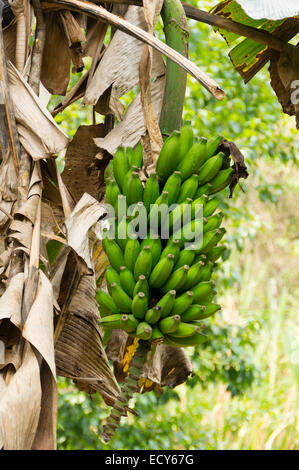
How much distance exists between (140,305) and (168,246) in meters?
0.10

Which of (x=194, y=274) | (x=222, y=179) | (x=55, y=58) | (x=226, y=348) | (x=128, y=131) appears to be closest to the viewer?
(x=194, y=274)

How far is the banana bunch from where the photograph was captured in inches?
32.5

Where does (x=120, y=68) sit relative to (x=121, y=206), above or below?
above

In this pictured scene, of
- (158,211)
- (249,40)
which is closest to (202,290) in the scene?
(158,211)

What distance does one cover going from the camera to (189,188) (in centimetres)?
91

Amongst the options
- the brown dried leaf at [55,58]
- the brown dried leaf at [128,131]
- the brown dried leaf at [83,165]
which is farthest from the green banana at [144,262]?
the brown dried leaf at [55,58]

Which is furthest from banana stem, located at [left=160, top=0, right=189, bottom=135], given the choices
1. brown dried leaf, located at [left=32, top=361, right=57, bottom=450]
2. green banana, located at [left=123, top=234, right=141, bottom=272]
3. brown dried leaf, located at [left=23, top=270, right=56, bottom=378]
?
brown dried leaf, located at [left=32, top=361, right=57, bottom=450]

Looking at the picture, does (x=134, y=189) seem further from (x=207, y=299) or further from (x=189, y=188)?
(x=207, y=299)

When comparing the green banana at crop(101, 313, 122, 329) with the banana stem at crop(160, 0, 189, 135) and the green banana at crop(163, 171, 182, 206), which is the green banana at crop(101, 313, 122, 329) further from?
the banana stem at crop(160, 0, 189, 135)

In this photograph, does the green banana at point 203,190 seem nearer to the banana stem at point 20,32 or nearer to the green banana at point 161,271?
the green banana at point 161,271

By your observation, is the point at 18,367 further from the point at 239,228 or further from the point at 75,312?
the point at 239,228

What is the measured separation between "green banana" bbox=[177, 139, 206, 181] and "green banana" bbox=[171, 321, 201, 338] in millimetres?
241

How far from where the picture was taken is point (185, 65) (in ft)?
2.91

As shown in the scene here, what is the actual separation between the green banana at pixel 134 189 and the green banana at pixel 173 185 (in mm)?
40
